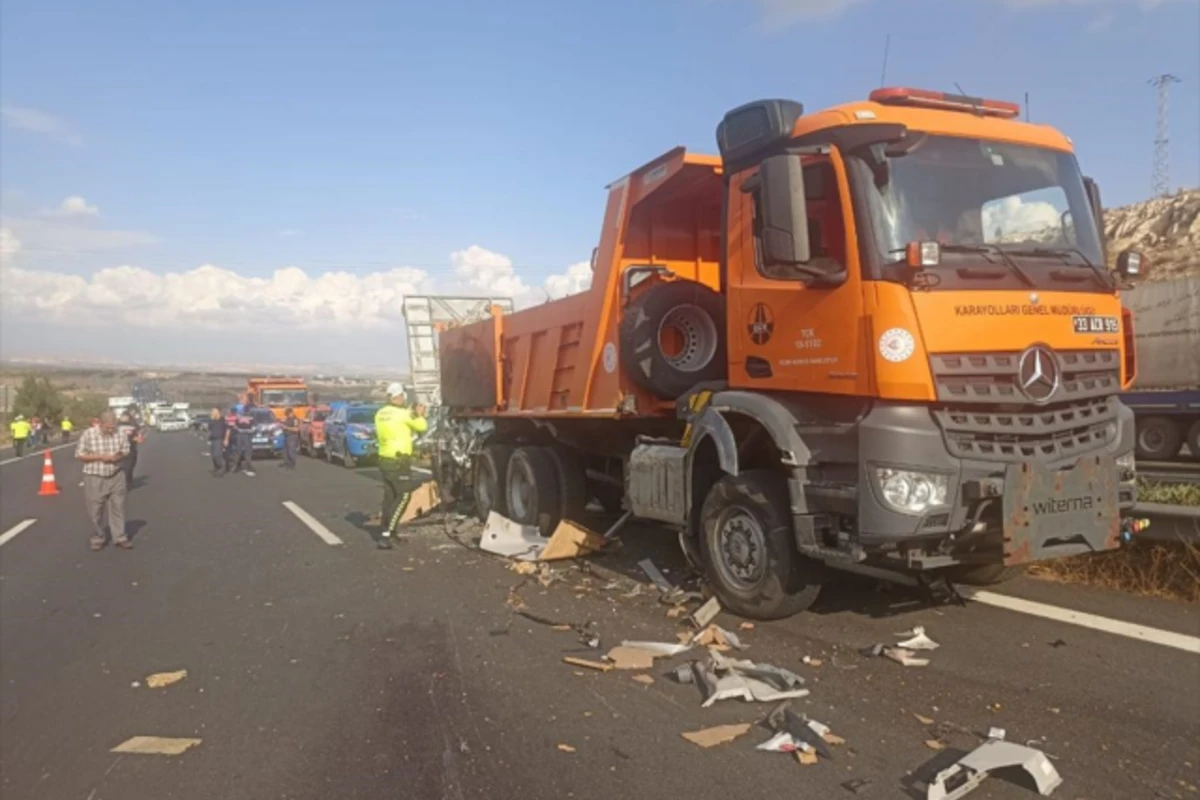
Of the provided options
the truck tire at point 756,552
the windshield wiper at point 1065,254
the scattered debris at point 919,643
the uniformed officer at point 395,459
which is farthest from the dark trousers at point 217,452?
the windshield wiper at point 1065,254

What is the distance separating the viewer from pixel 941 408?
5090 millimetres

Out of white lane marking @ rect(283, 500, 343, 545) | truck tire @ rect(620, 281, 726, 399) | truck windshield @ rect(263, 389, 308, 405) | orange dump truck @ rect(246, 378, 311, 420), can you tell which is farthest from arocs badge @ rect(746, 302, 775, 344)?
truck windshield @ rect(263, 389, 308, 405)

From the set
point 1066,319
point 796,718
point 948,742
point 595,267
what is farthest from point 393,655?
point 1066,319

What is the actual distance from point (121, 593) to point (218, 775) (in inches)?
188

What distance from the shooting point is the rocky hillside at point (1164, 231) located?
22078 millimetres

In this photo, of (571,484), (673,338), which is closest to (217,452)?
(571,484)

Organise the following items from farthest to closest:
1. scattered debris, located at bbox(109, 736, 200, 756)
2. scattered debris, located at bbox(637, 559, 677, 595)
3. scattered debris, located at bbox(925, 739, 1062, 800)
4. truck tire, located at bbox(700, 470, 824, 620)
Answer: scattered debris, located at bbox(637, 559, 677, 595) < truck tire, located at bbox(700, 470, 824, 620) < scattered debris, located at bbox(109, 736, 200, 756) < scattered debris, located at bbox(925, 739, 1062, 800)

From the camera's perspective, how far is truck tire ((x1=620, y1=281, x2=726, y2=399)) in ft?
24.9

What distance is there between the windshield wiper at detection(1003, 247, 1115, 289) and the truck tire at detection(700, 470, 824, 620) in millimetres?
2026

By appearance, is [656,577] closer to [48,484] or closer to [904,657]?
[904,657]

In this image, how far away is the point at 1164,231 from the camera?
79.5 feet

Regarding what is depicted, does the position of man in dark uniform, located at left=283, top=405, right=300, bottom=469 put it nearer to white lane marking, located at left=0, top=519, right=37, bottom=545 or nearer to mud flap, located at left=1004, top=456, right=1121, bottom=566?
white lane marking, located at left=0, top=519, right=37, bottom=545

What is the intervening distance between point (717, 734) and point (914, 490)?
1.75 metres

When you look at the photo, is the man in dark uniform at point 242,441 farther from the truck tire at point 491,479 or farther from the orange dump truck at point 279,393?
the truck tire at point 491,479
